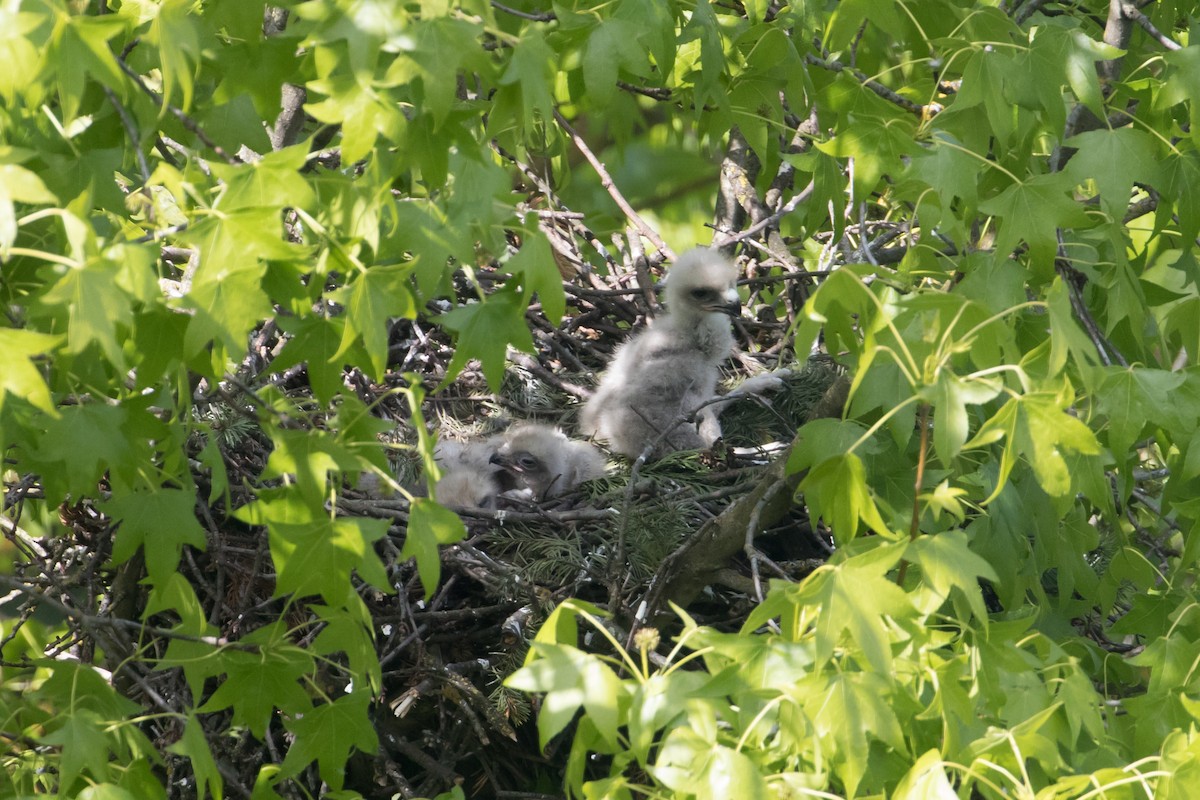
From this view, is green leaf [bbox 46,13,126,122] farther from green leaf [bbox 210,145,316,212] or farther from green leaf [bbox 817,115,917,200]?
green leaf [bbox 817,115,917,200]

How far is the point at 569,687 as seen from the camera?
6.48ft

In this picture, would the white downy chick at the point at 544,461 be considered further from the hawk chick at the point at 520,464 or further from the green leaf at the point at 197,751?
the green leaf at the point at 197,751

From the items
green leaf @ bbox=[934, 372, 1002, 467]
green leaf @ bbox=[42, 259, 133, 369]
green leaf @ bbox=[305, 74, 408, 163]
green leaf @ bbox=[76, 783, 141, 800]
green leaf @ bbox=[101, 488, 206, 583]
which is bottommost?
green leaf @ bbox=[76, 783, 141, 800]

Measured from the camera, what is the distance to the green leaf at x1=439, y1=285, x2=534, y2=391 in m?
2.34

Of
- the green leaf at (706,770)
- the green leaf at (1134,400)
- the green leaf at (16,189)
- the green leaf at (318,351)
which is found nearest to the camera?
the green leaf at (16,189)

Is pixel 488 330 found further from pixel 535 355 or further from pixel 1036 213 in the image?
pixel 1036 213

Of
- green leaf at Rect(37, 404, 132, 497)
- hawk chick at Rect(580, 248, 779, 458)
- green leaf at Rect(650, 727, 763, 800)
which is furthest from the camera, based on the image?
hawk chick at Rect(580, 248, 779, 458)

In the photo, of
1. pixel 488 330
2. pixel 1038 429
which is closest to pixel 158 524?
Result: pixel 488 330

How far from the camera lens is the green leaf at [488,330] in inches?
92.1

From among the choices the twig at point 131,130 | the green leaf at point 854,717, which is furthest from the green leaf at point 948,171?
the twig at point 131,130

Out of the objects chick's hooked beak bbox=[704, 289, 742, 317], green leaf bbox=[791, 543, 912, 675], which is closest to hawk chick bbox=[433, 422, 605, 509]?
chick's hooked beak bbox=[704, 289, 742, 317]

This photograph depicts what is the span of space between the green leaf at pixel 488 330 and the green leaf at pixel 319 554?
351 mm

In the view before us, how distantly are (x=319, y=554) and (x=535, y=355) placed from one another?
720 mm

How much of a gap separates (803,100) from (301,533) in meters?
2.00
